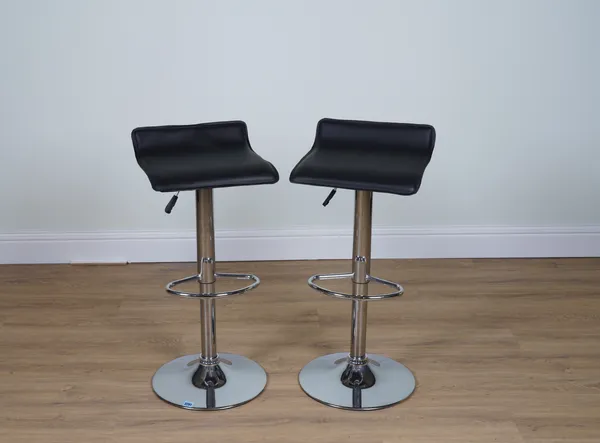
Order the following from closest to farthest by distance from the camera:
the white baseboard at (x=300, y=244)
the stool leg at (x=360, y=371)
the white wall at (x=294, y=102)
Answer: the stool leg at (x=360, y=371) < the white wall at (x=294, y=102) < the white baseboard at (x=300, y=244)

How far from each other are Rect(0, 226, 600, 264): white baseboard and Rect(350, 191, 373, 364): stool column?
52.1 inches

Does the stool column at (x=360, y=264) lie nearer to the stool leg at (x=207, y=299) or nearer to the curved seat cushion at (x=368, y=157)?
the curved seat cushion at (x=368, y=157)

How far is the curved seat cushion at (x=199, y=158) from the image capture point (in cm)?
238

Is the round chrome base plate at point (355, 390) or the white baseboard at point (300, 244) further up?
the white baseboard at point (300, 244)

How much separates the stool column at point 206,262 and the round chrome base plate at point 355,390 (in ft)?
1.21

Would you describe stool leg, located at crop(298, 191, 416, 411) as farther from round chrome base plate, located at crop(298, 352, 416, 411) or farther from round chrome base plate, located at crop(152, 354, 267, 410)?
round chrome base plate, located at crop(152, 354, 267, 410)

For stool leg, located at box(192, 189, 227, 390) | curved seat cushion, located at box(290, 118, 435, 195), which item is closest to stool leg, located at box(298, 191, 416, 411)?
curved seat cushion, located at box(290, 118, 435, 195)

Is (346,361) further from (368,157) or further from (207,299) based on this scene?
(368,157)

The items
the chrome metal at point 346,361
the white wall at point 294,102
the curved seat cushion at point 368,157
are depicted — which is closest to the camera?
the curved seat cushion at point 368,157

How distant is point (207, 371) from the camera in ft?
9.20

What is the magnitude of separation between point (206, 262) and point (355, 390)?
0.71m

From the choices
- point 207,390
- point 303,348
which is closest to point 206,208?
point 207,390

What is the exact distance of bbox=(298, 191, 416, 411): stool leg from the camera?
2664 millimetres

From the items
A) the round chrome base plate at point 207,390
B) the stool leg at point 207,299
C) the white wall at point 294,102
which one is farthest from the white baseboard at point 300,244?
the stool leg at point 207,299
